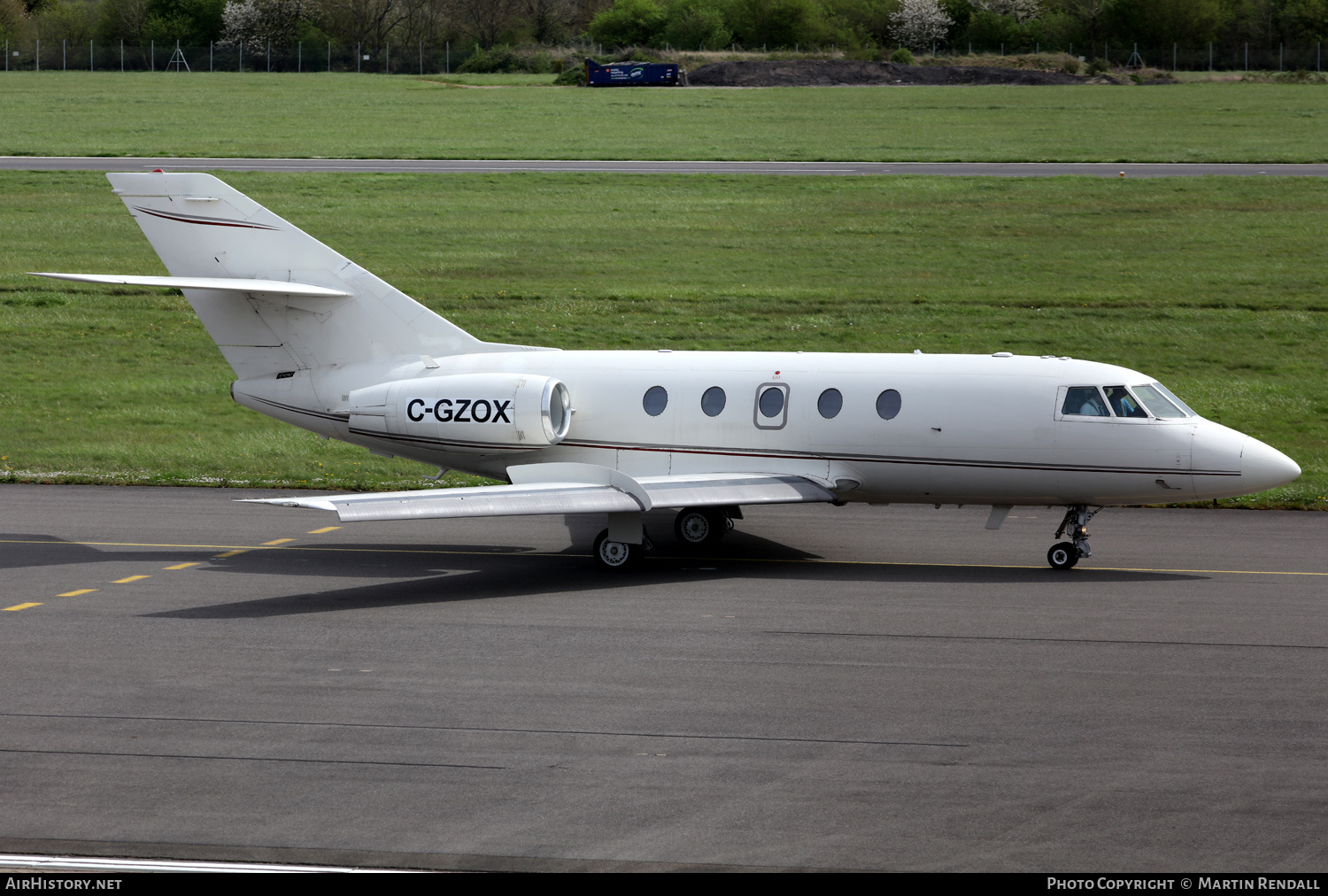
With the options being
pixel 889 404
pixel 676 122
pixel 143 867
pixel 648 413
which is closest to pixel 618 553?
pixel 648 413

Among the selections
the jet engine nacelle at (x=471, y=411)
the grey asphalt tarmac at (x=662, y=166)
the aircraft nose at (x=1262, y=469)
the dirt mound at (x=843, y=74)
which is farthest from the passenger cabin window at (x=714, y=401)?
the dirt mound at (x=843, y=74)

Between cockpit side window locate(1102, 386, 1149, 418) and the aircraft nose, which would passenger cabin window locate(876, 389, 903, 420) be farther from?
the aircraft nose

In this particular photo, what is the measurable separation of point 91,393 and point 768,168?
98.9ft

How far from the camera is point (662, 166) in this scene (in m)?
55.2

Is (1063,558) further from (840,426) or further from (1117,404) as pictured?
(840,426)

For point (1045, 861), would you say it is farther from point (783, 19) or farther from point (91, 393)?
point (783, 19)

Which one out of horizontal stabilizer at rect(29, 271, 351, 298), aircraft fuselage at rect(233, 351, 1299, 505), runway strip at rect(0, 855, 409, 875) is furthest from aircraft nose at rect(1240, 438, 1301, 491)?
runway strip at rect(0, 855, 409, 875)

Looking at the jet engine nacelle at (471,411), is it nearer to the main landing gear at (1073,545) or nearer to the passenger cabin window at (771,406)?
the passenger cabin window at (771,406)

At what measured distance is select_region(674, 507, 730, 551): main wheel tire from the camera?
2020 cm

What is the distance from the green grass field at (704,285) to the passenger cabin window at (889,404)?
8.98 metres

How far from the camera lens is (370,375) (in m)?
21.1

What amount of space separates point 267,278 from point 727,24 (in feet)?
351

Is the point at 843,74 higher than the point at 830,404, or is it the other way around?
the point at 843,74

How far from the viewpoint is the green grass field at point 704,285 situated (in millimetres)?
30266
